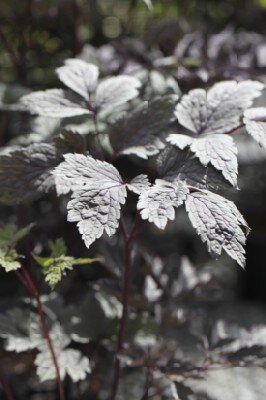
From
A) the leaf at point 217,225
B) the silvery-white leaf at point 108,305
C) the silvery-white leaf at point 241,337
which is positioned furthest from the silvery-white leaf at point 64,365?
the leaf at point 217,225

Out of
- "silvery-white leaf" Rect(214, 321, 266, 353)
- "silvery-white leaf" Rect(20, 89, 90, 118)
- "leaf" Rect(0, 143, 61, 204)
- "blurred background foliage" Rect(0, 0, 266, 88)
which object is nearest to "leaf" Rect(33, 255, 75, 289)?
"leaf" Rect(0, 143, 61, 204)

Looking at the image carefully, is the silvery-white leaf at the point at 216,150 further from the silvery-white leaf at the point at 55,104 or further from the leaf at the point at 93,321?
the leaf at the point at 93,321

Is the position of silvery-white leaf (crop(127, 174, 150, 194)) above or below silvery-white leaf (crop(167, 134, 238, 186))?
below

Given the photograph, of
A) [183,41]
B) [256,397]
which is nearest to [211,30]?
[183,41]

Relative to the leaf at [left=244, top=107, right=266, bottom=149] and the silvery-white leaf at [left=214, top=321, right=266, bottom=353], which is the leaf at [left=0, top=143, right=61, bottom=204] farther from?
the silvery-white leaf at [left=214, top=321, right=266, bottom=353]

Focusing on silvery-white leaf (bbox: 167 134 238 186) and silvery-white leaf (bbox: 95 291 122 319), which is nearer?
silvery-white leaf (bbox: 167 134 238 186)

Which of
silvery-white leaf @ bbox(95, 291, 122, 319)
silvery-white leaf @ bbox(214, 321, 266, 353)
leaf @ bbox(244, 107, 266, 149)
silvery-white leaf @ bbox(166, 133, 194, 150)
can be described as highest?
silvery-white leaf @ bbox(166, 133, 194, 150)
